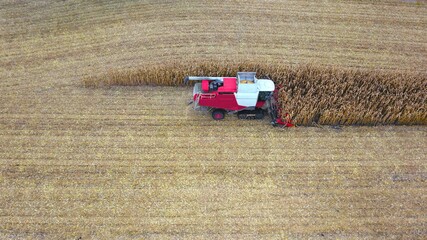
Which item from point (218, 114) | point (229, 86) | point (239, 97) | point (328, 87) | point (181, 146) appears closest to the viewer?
point (181, 146)

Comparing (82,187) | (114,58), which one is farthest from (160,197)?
(114,58)

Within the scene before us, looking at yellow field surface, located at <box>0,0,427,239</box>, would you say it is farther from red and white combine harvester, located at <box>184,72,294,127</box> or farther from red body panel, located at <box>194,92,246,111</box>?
red body panel, located at <box>194,92,246,111</box>

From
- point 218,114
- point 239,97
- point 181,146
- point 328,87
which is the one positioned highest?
point 239,97

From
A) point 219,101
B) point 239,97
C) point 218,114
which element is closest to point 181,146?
point 218,114

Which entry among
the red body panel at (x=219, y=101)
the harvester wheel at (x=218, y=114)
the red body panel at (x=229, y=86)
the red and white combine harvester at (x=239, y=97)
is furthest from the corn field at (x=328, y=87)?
the harvester wheel at (x=218, y=114)

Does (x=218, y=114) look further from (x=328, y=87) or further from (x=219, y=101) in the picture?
(x=328, y=87)

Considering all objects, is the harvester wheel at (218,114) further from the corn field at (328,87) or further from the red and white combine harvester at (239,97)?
the corn field at (328,87)

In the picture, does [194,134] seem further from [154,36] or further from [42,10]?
[42,10]
